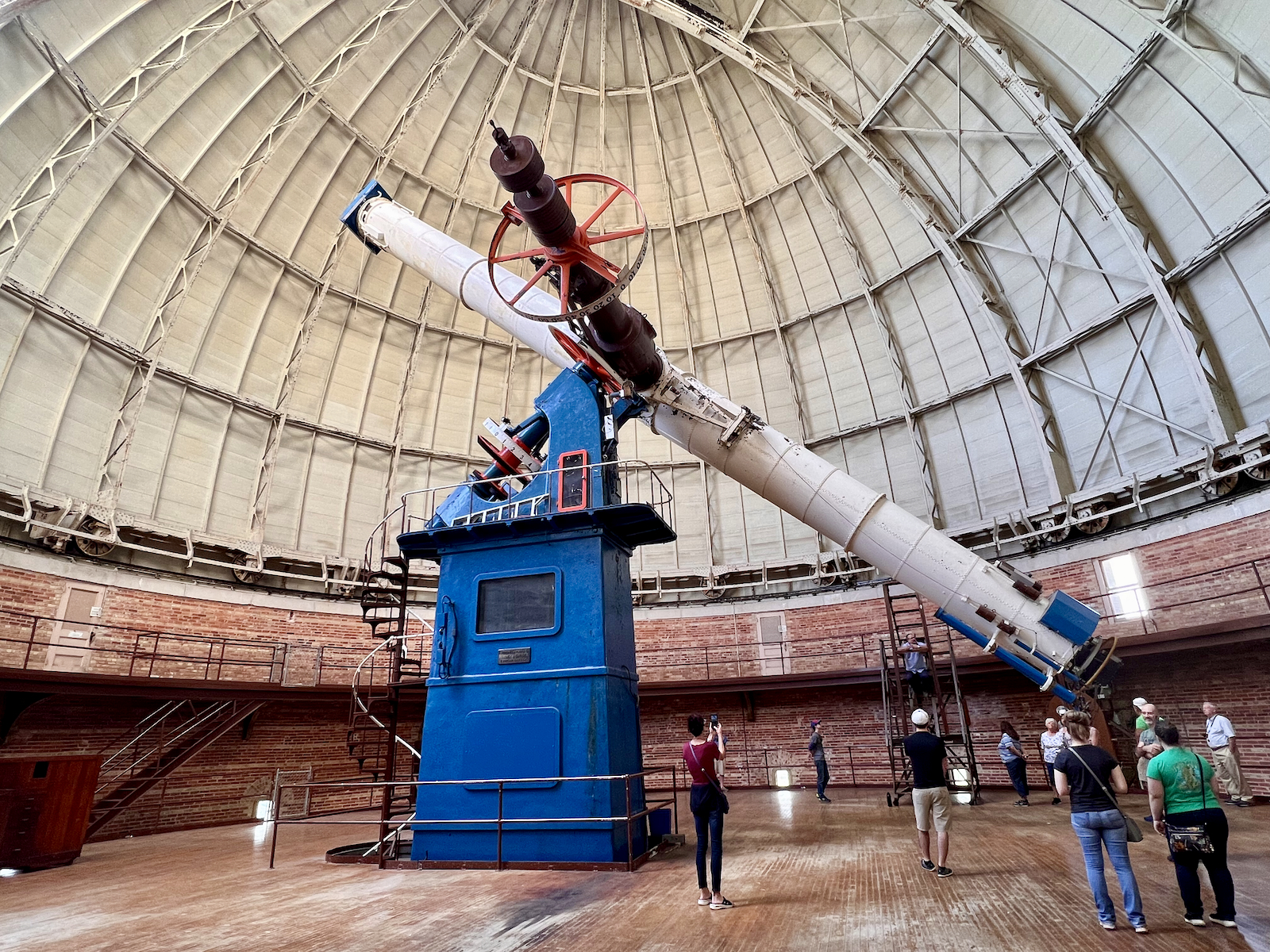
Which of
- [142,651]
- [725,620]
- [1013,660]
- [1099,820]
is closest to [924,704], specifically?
[1013,660]

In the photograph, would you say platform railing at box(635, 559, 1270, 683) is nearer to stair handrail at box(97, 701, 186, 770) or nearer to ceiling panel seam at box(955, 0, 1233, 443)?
ceiling panel seam at box(955, 0, 1233, 443)

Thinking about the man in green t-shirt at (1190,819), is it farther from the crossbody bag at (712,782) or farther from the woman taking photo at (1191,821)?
the crossbody bag at (712,782)

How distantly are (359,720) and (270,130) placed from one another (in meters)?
14.6

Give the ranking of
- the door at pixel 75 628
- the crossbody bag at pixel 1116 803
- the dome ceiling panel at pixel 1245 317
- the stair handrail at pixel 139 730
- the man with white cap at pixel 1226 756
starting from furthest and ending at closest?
the stair handrail at pixel 139 730
the door at pixel 75 628
the dome ceiling panel at pixel 1245 317
the man with white cap at pixel 1226 756
the crossbody bag at pixel 1116 803

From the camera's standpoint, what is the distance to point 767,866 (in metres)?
7.64

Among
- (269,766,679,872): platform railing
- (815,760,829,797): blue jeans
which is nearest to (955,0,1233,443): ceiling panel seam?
(815,760,829,797): blue jeans

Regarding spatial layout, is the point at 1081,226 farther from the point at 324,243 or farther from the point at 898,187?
the point at 324,243

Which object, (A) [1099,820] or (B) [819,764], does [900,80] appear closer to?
(B) [819,764]

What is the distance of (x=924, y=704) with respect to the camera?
1520cm

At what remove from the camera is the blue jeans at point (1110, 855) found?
4844 mm

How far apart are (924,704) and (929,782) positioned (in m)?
9.49

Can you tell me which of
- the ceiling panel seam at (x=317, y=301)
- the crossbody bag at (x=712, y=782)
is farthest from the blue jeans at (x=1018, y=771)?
the ceiling panel seam at (x=317, y=301)

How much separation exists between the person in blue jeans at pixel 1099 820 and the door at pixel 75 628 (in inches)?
636

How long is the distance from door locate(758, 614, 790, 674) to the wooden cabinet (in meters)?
14.8
